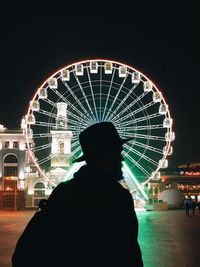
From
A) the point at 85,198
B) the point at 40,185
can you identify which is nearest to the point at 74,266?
the point at 85,198

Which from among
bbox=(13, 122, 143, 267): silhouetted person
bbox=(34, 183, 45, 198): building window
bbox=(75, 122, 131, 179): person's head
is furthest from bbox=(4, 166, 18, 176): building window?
bbox=(13, 122, 143, 267): silhouetted person

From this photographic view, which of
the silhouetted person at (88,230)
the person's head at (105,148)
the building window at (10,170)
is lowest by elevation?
the silhouetted person at (88,230)

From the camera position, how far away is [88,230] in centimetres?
281

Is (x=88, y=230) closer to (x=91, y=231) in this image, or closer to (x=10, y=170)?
(x=91, y=231)

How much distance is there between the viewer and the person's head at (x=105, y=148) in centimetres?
306

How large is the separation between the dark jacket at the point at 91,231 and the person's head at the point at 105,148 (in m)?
0.17

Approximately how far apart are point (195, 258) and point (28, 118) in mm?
32444

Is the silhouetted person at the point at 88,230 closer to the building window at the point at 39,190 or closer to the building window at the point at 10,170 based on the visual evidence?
the building window at the point at 10,170

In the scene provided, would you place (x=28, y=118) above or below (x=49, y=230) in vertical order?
above

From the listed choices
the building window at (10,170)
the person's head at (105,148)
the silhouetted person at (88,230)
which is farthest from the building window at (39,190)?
the silhouetted person at (88,230)

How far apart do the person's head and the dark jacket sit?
173mm

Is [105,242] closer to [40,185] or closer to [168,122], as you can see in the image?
[168,122]

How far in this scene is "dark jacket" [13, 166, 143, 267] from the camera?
2.75 metres

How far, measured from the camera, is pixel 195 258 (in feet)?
49.1
